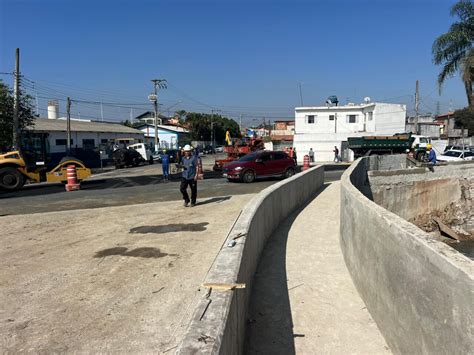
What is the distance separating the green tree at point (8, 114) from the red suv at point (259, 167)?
57.8ft

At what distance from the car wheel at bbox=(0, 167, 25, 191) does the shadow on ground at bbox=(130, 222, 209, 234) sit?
438 inches

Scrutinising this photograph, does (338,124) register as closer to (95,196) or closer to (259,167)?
(259,167)

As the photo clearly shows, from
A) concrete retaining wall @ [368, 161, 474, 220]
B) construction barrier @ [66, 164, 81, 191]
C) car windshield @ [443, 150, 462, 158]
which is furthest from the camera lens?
car windshield @ [443, 150, 462, 158]

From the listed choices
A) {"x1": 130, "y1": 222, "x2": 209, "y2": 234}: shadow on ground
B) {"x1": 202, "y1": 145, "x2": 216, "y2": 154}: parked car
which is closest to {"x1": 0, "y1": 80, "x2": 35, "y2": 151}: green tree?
{"x1": 130, "y1": 222, "x2": 209, "y2": 234}: shadow on ground

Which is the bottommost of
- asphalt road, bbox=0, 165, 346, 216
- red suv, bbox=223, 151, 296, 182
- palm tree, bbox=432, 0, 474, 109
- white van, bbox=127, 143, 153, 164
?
asphalt road, bbox=0, 165, 346, 216

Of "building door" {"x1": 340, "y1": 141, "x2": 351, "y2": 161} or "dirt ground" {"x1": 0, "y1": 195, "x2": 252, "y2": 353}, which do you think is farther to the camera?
"building door" {"x1": 340, "y1": 141, "x2": 351, "y2": 161}

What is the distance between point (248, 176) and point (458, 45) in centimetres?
1967

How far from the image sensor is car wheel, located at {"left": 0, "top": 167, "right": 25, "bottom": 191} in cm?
1733

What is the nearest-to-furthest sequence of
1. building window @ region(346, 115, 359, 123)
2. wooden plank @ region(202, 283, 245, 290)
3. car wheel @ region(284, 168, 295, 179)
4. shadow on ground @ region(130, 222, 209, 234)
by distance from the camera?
wooden plank @ region(202, 283, 245, 290) < shadow on ground @ region(130, 222, 209, 234) < car wheel @ region(284, 168, 295, 179) < building window @ region(346, 115, 359, 123)

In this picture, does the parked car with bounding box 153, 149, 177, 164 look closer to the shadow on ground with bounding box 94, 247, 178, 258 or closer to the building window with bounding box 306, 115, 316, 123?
the building window with bounding box 306, 115, 316, 123

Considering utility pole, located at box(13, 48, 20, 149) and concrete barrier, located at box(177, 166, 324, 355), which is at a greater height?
utility pole, located at box(13, 48, 20, 149)

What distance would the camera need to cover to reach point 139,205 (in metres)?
12.5

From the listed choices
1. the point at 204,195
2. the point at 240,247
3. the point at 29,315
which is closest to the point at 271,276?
the point at 240,247

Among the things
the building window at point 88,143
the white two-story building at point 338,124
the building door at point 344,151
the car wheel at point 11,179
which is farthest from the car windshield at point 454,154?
the building window at point 88,143
